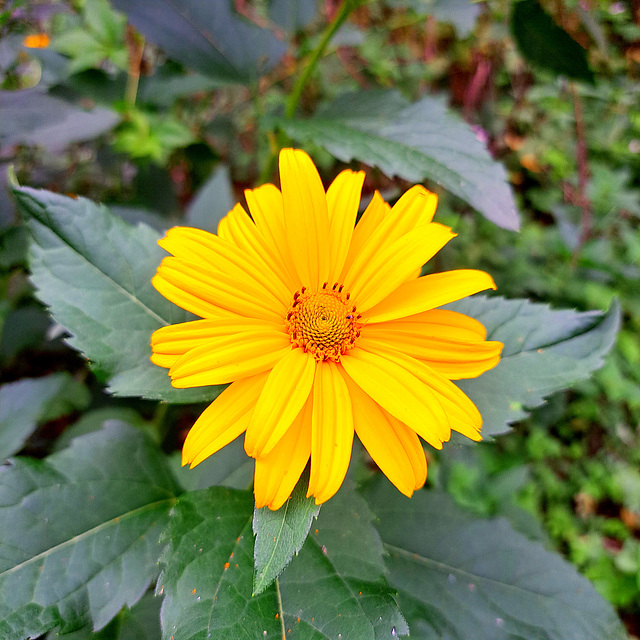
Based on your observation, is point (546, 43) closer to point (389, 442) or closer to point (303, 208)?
point (303, 208)

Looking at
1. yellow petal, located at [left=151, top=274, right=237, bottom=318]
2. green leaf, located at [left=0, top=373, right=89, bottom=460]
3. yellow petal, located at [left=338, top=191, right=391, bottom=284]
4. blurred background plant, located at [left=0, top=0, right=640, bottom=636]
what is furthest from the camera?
blurred background plant, located at [left=0, top=0, right=640, bottom=636]

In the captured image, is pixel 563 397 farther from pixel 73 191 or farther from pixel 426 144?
pixel 73 191

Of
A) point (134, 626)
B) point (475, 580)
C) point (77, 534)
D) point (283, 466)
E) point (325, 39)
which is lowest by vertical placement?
point (134, 626)

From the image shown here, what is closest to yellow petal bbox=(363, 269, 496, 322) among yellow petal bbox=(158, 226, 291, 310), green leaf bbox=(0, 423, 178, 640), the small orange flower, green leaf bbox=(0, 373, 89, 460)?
yellow petal bbox=(158, 226, 291, 310)

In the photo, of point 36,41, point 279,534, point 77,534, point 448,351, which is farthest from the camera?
point 36,41

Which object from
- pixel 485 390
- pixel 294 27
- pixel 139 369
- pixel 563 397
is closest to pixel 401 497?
pixel 485 390

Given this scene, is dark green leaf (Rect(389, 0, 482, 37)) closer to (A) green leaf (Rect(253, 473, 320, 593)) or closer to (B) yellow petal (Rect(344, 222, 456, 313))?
(B) yellow petal (Rect(344, 222, 456, 313))

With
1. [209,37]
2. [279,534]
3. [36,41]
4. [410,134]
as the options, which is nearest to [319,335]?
[279,534]
